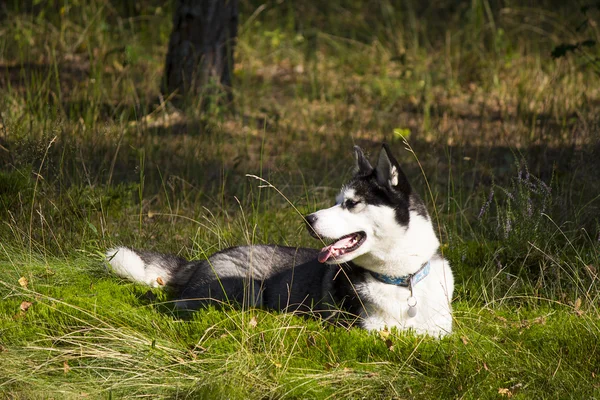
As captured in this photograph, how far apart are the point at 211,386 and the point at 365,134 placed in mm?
5559

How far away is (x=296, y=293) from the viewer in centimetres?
460

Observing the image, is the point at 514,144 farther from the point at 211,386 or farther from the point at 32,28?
the point at 32,28

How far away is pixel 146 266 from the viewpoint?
16.3ft

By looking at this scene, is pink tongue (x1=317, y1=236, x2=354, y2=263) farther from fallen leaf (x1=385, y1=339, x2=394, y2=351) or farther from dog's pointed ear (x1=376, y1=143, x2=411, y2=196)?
fallen leaf (x1=385, y1=339, x2=394, y2=351)

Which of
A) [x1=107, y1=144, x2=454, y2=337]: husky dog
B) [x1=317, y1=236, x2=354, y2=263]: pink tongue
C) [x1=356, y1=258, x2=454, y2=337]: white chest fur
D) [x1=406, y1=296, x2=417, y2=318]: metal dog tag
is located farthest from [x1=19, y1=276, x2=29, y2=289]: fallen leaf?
[x1=406, y1=296, x2=417, y2=318]: metal dog tag

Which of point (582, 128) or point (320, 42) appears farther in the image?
point (320, 42)

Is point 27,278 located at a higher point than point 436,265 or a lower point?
lower

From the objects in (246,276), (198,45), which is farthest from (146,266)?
(198,45)

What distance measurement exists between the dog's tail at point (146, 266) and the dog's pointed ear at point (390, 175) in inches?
61.9

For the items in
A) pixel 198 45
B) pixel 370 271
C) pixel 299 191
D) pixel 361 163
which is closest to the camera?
pixel 370 271

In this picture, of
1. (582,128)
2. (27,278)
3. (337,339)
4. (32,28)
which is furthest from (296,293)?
(32,28)

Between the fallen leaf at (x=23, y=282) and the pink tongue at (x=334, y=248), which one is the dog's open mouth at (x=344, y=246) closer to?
the pink tongue at (x=334, y=248)

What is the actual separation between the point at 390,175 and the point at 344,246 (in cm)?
47

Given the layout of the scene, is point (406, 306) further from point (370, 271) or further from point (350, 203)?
point (350, 203)
